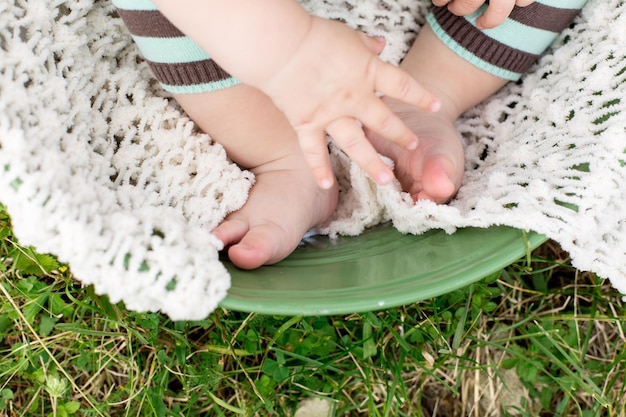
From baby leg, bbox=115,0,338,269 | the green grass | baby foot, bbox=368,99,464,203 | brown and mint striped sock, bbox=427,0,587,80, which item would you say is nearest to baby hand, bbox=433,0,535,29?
brown and mint striped sock, bbox=427,0,587,80

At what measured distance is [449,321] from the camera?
0.95 meters

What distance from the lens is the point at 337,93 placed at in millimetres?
633

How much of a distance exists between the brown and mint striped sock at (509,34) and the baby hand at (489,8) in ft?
0.08

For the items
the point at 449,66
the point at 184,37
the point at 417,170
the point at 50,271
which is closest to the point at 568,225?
the point at 417,170

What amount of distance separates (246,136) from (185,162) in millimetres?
86

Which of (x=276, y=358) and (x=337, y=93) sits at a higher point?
(x=337, y=93)

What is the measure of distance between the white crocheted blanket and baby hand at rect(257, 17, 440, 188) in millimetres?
114

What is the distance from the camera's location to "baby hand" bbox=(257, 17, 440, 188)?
62 centimetres

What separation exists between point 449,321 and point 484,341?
0.19ft

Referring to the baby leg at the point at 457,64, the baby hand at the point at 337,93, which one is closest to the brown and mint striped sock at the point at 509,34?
the baby leg at the point at 457,64

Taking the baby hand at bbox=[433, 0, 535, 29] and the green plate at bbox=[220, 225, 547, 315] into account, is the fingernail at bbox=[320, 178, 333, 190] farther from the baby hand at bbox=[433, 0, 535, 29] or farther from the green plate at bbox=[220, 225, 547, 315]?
the baby hand at bbox=[433, 0, 535, 29]

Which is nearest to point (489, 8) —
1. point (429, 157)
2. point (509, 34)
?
point (509, 34)

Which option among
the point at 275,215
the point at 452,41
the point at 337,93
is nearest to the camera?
the point at 337,93

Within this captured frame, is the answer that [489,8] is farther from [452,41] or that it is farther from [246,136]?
[246,136]
